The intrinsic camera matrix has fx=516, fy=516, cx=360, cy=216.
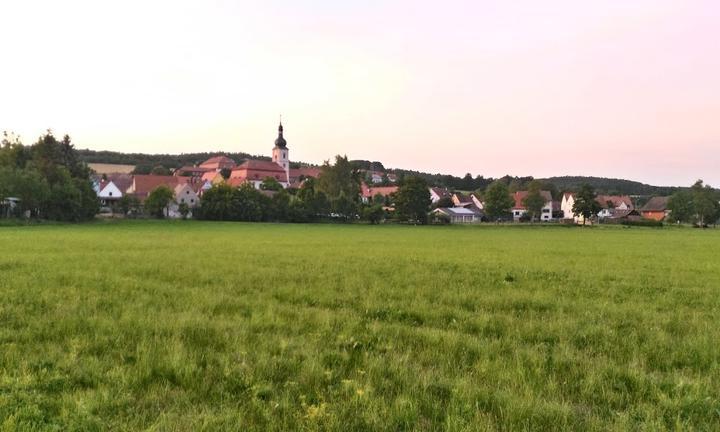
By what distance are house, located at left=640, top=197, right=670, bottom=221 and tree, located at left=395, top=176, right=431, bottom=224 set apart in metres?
82.5

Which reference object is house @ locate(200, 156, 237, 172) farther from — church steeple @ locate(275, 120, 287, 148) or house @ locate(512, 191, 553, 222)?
house @ locate(512, 191, 553, 222)

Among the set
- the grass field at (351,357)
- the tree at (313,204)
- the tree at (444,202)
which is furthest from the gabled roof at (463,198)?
the grass field at (351,357)

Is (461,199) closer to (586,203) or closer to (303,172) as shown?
(303,172)

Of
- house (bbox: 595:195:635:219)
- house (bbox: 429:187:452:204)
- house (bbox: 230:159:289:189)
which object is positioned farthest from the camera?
house (bbox: 595:195:635:219)

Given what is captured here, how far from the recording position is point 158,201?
8681 centimetres

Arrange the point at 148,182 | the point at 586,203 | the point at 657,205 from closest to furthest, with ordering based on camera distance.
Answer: the point at 586,203 → the point at 148,182 → the point at 657,205

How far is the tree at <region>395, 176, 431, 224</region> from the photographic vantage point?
3750 inches

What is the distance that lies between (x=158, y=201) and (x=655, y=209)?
133959mm

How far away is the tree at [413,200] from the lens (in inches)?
3750

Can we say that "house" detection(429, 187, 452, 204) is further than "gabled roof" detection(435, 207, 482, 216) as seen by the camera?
Yes

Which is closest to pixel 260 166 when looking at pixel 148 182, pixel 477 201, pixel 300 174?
pixel 300 174

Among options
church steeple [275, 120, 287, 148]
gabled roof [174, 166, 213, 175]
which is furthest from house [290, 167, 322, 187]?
gabled roof [174, 166, 213, 175]

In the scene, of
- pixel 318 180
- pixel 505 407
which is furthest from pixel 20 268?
pixel 318 180

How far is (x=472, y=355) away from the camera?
7.02 metres
